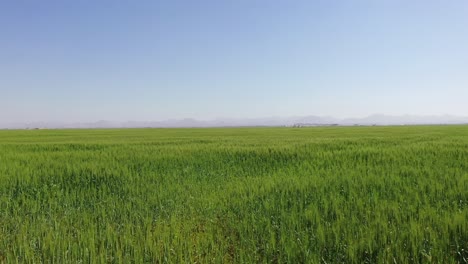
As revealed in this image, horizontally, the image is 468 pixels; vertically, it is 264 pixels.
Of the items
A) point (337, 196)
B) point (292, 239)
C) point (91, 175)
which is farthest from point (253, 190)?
point (91, 175)

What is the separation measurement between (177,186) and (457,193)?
571 centimetres

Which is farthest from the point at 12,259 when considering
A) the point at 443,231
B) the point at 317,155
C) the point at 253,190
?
the point at 317,155

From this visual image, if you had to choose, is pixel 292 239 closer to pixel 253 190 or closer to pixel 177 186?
pixel 253 190

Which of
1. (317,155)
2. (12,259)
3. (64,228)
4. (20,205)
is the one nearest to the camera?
(12,259)

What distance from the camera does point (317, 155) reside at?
11.1 metres

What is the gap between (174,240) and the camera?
391cm

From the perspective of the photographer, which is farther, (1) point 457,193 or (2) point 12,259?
(1) point 457,193

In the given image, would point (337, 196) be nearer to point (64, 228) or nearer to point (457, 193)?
point (457, 193)

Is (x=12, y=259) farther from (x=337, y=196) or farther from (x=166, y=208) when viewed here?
(x=337, y=196)

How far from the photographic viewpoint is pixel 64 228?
178 inches

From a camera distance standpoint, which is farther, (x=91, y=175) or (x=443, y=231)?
(x=91, y=175)

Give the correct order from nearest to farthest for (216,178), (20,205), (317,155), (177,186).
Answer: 1. (20,205)
2. (177,186)
3. (216,178)
4. (317,155)

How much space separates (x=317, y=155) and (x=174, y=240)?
323 inches

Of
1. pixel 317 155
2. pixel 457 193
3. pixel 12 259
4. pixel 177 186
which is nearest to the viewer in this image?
pixel 12 259
